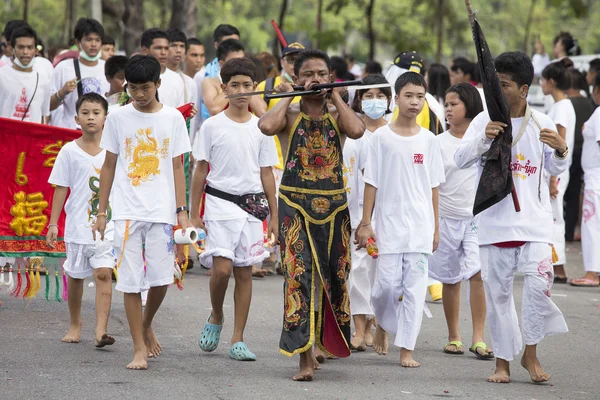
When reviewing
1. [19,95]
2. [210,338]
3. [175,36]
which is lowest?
[210,338]

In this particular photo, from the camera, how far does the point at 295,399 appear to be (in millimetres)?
6594

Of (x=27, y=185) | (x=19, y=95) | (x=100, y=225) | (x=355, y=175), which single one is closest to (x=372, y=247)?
(x=355, y=175)

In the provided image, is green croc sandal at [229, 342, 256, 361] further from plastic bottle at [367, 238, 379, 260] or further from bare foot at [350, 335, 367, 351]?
plastic bottle at [367, 238, 379, 260]

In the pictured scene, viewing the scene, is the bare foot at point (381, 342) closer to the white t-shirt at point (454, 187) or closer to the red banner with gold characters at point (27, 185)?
the white t-shirt at point (454, 187)

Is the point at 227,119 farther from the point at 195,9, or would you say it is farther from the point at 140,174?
the point at 195,9

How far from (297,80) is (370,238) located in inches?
48.2

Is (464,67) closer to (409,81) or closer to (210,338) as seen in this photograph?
(409,81)

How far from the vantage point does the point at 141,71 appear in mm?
7453

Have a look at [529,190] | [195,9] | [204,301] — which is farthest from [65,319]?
[195,9]

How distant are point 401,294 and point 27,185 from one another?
11.4 feet

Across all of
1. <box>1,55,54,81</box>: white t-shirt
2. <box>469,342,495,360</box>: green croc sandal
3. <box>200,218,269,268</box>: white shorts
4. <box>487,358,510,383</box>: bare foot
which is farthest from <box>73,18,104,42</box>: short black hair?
<box>487,358,510,383</box>: bare foot

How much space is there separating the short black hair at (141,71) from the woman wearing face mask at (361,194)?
1.77 metres

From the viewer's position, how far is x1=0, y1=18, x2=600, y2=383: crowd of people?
7.30 m

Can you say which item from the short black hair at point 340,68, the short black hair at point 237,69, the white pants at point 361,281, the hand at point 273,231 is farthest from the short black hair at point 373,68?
the hand at point 273,231
